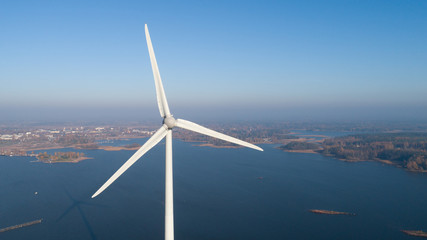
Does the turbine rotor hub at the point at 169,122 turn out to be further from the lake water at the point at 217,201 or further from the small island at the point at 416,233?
the small island at the point at 416,233

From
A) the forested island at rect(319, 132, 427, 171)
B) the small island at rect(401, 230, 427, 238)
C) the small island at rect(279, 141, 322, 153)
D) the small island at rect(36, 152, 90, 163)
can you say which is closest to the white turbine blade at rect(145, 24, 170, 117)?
the small island at rect(401, 230, 427, 238)

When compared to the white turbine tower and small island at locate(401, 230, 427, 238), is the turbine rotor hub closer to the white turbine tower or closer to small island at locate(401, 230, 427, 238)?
the white turbine tower

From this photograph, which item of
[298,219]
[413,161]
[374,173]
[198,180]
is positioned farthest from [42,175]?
[413,161]

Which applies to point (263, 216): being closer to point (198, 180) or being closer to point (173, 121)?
point (198, 180)

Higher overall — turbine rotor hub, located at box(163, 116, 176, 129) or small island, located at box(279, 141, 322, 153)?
turbine rotor hub, located at box(163, 116, 176, 129)

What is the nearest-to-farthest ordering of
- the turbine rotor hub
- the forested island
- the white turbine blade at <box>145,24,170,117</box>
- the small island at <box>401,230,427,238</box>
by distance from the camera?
Result: the turbine rotor hub < the white turbine blade at <box>145,24,170,117</box> < the small island at <box>401,230,427,238</box> < the forested island

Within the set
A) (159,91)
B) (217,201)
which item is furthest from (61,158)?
(159,91)

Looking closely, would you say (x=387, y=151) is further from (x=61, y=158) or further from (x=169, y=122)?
(x=61, y=158)
